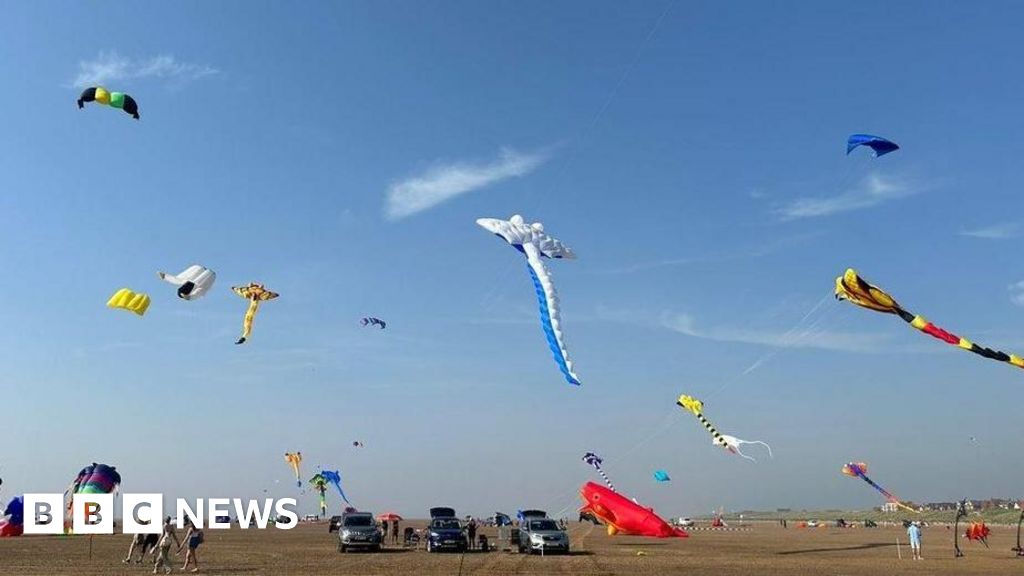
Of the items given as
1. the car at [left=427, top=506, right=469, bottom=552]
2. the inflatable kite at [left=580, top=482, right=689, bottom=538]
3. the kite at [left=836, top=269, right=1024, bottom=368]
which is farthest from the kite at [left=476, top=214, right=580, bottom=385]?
the inflatable kite at [left=580, top=482, right=689, bottom=538]

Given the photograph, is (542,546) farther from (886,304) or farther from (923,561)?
(886,304)

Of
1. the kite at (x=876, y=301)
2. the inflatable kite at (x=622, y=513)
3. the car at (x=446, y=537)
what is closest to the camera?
the kite at (x=876, y=301)

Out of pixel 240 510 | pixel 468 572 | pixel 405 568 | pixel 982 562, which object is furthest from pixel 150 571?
pixel 982 562

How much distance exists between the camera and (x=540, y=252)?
95.1 feet

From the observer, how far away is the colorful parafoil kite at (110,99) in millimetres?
30328

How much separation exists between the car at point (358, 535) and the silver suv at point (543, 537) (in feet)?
23.0

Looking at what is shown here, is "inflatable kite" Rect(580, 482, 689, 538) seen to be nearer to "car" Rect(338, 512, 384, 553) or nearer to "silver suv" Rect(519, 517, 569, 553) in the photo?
"silver suv" Rect(519, 517, 569, 553)

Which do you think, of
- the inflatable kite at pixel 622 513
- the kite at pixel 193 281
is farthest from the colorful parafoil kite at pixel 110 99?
the inflatable kite at pixel 622 513

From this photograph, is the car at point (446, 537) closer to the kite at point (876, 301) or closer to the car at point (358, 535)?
the car at point (358, 535)

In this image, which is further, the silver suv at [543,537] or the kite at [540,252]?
the silver suv at [543,537]

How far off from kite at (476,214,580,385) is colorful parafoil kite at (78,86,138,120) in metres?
14.1

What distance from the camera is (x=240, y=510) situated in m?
39.4

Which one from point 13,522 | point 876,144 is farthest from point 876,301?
point 13,522

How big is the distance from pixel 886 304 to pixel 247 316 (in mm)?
36630
